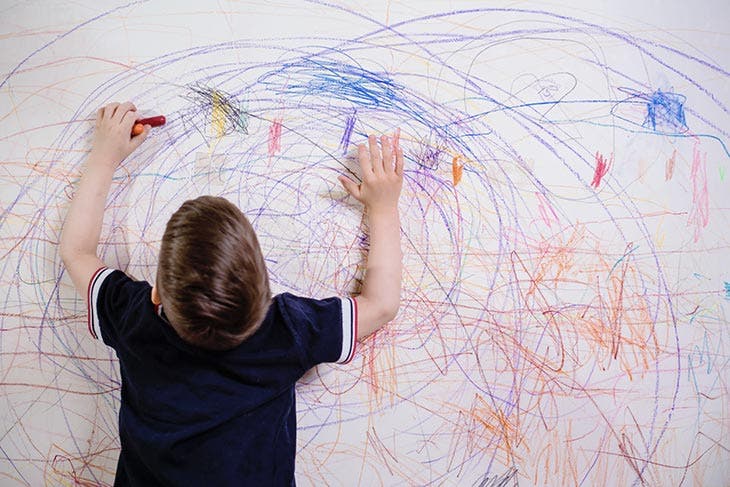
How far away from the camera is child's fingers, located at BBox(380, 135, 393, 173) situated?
72 centimetres

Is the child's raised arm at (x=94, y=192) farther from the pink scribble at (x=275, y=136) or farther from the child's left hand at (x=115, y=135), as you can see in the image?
the pink scribble at (x=275, y=136)

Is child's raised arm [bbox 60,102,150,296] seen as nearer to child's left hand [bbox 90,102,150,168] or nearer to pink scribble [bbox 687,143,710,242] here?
child's left hand [bbox 90,102,150,168]

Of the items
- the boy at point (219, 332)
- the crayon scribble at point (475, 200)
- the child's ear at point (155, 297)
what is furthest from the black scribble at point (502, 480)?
the child's ear at point (155, 297)

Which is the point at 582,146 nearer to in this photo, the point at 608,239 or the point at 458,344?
the point at 608,239

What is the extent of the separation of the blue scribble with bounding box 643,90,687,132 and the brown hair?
675 mm

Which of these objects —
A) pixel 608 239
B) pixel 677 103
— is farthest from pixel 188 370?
pixel 677 103

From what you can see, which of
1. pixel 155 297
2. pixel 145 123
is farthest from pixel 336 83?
pixel 155 297

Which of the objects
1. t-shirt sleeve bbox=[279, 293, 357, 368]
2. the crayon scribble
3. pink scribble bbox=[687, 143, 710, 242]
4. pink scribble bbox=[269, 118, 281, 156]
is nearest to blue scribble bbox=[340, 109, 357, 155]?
the crayon scribble

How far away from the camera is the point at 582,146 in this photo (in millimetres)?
742

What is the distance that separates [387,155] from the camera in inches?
28.4

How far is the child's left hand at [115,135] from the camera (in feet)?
2.48

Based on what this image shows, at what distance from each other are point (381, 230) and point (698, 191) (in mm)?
541

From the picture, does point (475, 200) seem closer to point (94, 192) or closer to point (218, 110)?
point (218, 110)

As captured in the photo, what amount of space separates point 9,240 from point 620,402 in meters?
1.12
